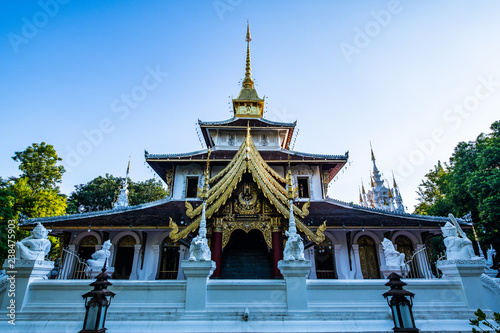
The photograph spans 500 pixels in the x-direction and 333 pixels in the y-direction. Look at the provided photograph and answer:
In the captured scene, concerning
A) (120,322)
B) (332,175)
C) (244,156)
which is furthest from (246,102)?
(120,322)

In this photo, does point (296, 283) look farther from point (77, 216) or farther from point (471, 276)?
point (77, 216)

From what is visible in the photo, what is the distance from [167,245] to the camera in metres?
12.8

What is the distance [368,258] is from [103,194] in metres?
34.7

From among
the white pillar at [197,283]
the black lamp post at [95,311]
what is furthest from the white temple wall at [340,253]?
the black lamp post at [95,311]

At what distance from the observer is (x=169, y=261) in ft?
41.4

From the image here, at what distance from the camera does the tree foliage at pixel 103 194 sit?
37281 mm

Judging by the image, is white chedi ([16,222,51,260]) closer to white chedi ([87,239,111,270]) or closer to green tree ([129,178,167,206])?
white chedi ([87,239,111,270])

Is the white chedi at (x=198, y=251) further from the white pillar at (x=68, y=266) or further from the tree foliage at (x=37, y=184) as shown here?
the tree foliage at (x=37, y=184)

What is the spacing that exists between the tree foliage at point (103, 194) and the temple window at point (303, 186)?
1101 inches

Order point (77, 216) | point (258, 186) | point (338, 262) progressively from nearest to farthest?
point (258, 186)
point (77, 216)
point (338, 262)

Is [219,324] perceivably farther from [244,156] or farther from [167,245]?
[167,245]

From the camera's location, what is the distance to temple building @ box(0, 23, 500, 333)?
550 centimetres

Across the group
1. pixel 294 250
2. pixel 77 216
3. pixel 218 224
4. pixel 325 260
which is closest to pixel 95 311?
pixel 294 250

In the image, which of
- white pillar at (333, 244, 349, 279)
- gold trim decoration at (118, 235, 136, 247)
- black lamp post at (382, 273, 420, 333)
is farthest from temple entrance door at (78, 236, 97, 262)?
black lamp post at (382, 273, 420, 333)
